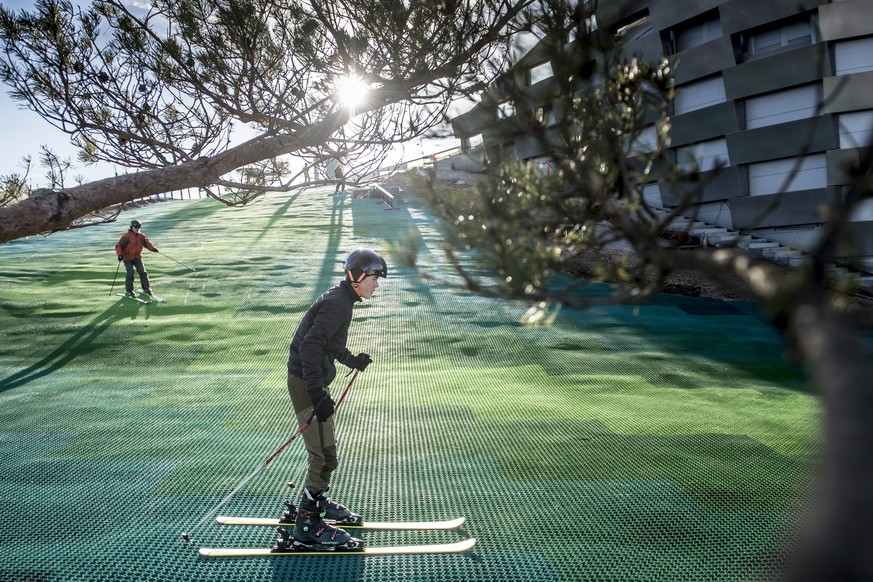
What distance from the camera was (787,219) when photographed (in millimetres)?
18312

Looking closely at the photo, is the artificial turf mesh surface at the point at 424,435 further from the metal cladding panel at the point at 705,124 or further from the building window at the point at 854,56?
the building window at the point at 854,56

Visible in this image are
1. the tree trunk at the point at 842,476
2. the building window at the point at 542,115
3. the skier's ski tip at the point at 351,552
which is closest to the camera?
the tree trunk at the point at 842,476

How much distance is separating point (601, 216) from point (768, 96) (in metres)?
18.6

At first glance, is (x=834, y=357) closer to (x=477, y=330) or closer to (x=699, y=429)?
(x=699, y=429)

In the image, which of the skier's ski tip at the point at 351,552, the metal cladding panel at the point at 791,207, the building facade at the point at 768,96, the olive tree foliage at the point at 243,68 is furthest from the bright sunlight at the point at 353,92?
the metal cladding panel at the point at 791,207

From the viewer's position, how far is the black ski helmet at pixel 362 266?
15.4ft

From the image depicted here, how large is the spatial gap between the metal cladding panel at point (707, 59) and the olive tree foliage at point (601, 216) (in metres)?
17.2

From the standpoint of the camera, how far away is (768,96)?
60.0 feet

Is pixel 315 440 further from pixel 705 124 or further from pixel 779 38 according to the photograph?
pixel 779 38

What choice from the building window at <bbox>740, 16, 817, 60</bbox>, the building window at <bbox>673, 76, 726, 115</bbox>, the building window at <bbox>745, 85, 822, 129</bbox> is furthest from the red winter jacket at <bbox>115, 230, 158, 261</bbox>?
the building window at <bbox>740, 16, 817, 60</bbox>

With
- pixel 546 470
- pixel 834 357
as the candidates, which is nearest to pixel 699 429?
pixel 546 470

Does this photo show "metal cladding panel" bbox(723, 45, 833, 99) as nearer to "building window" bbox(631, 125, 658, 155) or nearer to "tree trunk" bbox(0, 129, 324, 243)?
"building window" bbox(631, 125, 658, 155)

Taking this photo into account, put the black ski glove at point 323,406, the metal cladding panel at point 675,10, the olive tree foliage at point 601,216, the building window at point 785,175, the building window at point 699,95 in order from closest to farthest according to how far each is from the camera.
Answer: the olive tree foliage at point 601,216 < the black ski glove at point 323,406 < the building window at point 785,175 < the metal cladding panel at point 675,10 < the building window at point 699,95

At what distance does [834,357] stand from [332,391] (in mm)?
8581
